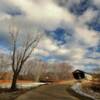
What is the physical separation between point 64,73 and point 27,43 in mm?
89479

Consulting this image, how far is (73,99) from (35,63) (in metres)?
93.0

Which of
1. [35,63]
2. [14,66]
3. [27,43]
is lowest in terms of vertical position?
[14,66]

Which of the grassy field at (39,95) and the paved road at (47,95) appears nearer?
the grassy field at (39,95)

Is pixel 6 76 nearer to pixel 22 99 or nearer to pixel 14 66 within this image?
pixel 14 66

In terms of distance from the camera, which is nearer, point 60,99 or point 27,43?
point 60,99

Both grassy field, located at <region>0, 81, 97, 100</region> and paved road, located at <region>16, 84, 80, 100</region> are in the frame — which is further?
paved road, located at <region>16, 84, 80, 100</region>

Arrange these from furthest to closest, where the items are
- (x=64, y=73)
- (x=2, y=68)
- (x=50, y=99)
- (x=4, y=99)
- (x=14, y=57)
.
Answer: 1. (x=64, y=73)
2. (x=2, y=68)
3. (x=14, y=57)
4. (x=50, y=99)
5. (x=4, y=99)

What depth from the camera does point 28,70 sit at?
364 ft

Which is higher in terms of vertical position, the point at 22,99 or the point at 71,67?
the point at 71,67

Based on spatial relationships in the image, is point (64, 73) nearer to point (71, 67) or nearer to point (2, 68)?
point (71, 67)

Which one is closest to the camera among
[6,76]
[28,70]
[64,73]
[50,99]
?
[50,99]

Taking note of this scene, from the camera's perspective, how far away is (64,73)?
418 ft

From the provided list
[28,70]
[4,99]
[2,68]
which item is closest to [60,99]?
[4,99]

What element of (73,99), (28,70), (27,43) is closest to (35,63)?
(28,70)
